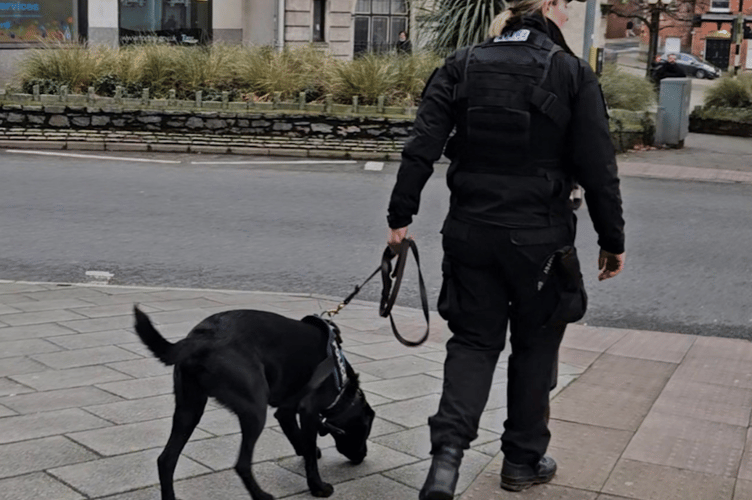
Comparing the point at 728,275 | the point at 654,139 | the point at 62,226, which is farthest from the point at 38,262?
the point at 654,139

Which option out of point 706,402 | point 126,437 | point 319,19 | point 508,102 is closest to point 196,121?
point 706,402

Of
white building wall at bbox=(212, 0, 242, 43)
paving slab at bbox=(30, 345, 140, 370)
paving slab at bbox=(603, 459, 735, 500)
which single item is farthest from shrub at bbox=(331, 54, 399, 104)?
paving slab at bbox=(603, 459, 735, 500)

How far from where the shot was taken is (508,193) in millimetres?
3869

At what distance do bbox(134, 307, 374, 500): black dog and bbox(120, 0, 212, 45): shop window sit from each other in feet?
78.2

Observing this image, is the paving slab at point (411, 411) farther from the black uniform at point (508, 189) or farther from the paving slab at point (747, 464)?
the paving slab at point (747, 464)

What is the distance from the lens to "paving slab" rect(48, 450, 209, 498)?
403 cm

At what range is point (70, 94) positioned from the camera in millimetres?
16750

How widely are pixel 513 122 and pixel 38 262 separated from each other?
5933 millimetres

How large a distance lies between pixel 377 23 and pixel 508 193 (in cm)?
2973

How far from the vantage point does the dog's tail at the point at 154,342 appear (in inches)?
145

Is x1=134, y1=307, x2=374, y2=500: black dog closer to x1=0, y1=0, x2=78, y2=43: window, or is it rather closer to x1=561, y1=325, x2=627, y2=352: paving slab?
x1=561, y1=325, x2=627, y2=352: paving slab

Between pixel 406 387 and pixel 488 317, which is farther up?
pixel 488 317

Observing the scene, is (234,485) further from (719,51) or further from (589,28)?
(719,51)

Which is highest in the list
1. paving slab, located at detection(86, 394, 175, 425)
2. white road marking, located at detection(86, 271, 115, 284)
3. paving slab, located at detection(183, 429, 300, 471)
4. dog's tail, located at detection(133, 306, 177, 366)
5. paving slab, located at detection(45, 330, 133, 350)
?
dog's tail, located at detection(133, 306, 177, 366)
